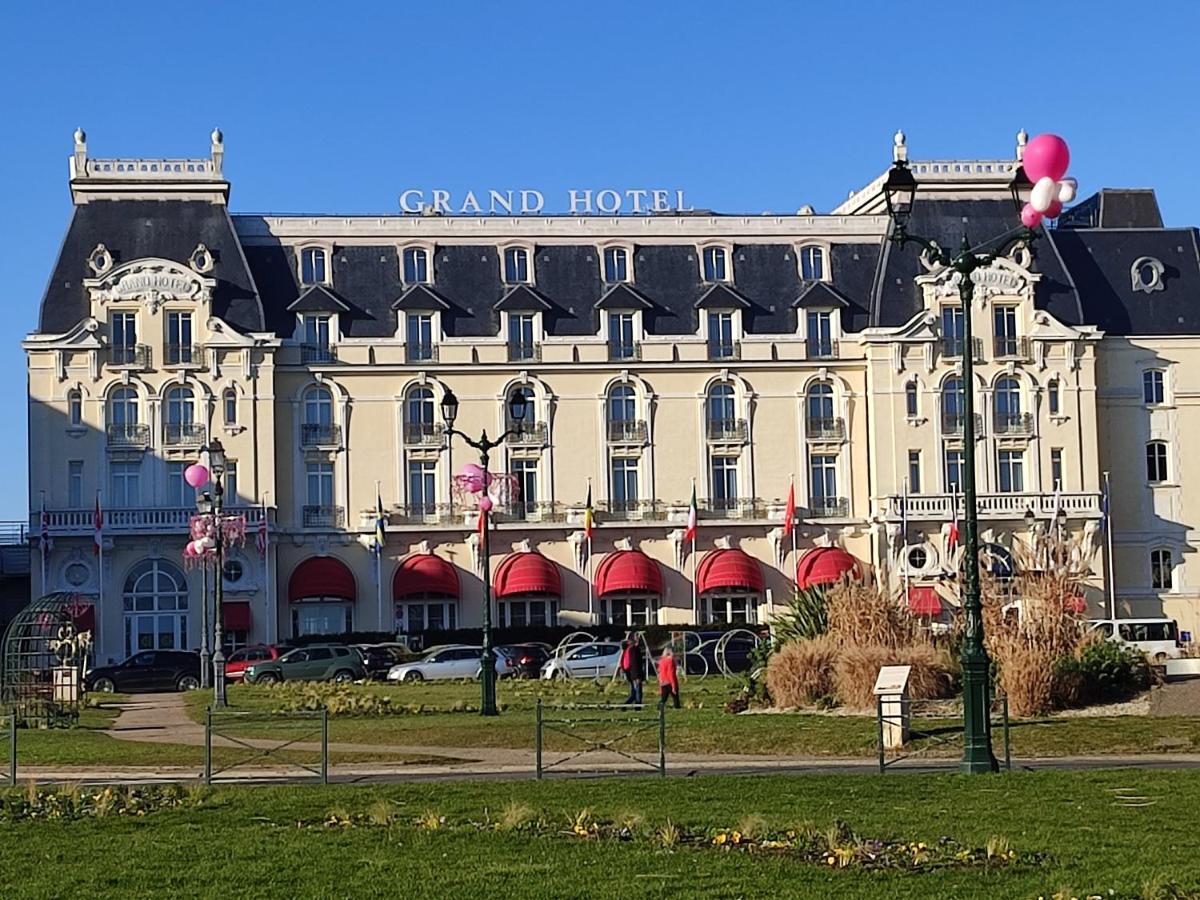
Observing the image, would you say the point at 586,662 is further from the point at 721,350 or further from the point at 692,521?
the point at 721,350

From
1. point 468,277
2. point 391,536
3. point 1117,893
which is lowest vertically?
point 1117,893

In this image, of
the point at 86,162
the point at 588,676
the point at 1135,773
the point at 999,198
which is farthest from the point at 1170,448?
the point at 1135,773

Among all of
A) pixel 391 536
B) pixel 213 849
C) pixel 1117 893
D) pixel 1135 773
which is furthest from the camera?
pixel 391 536

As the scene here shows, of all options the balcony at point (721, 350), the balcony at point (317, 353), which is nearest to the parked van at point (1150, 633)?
the balcony at point (721, 350)

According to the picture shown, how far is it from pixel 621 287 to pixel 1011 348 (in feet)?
52.2

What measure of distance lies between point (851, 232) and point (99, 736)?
52282 mm

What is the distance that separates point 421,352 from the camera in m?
83.8

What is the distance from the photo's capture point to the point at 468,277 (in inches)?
3337

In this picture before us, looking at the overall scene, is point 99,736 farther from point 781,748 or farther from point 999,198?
point 999,198

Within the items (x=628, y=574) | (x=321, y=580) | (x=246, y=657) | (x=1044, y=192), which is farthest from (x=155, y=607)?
(x=1044, y=192)

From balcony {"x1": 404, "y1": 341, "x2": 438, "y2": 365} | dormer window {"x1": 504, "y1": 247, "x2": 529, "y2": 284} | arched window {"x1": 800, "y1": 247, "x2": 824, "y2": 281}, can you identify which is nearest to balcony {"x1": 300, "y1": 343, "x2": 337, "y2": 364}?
balcony {"x1": 404, "y1": 341, "x2": 438, "y2": 365}

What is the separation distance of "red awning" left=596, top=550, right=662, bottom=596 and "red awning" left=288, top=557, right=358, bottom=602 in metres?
9.76

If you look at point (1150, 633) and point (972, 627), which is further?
point (1150, 633)

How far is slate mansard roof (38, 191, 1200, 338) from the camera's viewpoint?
8156 cm
